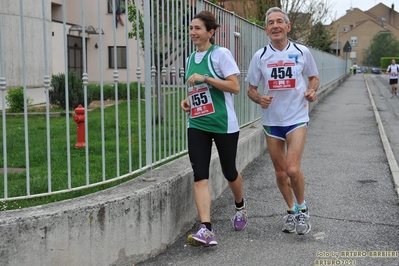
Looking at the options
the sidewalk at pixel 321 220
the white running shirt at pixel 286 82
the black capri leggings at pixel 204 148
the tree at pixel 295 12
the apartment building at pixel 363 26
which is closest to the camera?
the sidewalk at pixel 321 220

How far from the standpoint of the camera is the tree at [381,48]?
93.1 metres

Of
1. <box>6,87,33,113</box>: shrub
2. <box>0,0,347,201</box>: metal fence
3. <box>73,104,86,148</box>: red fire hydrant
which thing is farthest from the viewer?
<box>6,87,33,113</box>: shrub

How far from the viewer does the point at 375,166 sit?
26.1ft

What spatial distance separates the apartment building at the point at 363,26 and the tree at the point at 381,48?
4112 mm

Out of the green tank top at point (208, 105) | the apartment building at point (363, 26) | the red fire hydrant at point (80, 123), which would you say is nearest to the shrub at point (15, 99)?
the red fire hydrant at point (80, 123)

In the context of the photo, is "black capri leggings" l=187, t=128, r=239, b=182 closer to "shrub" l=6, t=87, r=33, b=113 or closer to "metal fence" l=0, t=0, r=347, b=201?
"metal fence" l=0, t=0, r=347, b=201

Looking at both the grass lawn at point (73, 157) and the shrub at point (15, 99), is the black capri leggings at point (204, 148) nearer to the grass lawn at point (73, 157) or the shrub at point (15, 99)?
the grass lawn at point (73, 157)

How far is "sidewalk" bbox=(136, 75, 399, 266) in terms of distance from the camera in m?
4.24

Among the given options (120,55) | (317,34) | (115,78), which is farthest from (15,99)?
(317,34)

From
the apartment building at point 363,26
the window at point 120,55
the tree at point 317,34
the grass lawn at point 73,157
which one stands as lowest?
the grass lawn at point 73,157

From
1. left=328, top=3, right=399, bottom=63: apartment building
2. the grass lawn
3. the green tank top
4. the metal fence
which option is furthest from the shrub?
left=328, top=3, right=399, bottom=63: apartment building

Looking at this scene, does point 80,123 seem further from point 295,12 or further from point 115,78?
point 295,12

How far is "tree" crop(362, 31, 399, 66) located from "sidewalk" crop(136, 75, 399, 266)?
90684 millimetres

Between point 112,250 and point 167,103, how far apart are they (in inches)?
68.7
